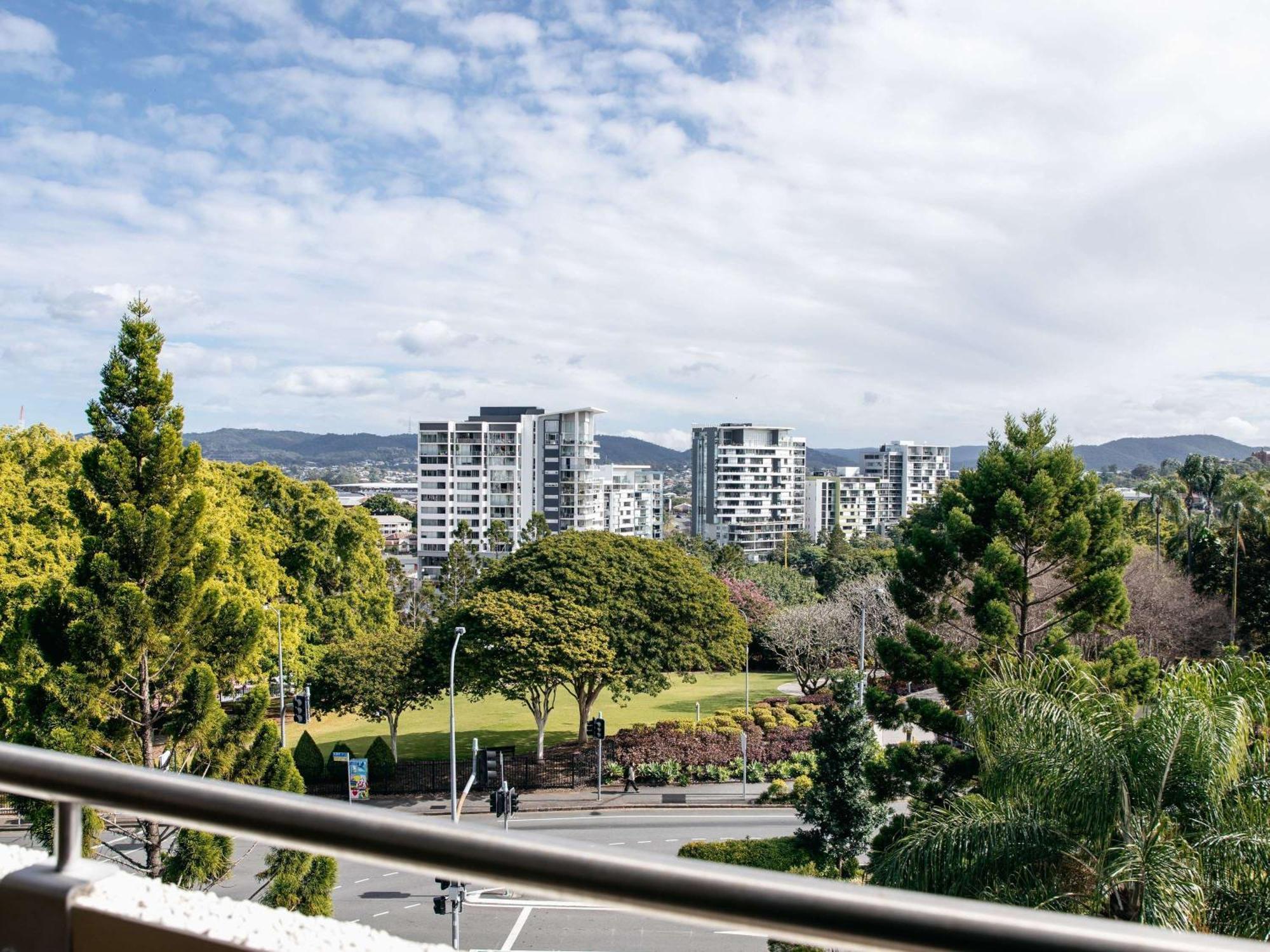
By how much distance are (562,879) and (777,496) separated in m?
97.1

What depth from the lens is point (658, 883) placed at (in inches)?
47.2

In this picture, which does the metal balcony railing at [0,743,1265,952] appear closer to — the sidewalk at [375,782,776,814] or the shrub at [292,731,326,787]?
the sidewalk at [375,782,776,814]

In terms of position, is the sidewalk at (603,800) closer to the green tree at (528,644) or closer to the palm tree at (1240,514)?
the green tree at (528,644)

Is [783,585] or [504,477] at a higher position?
[504,477]

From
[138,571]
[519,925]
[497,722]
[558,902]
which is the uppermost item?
[138,571]

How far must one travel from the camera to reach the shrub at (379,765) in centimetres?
2362

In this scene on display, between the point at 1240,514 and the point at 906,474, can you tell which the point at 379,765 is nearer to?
the point at 1240,514

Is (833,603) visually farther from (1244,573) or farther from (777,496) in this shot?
(777,496)

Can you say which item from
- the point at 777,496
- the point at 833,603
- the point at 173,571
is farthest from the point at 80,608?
the point at 777,496

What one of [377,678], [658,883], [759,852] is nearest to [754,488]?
[377,678]

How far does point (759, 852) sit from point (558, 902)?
9417 mm

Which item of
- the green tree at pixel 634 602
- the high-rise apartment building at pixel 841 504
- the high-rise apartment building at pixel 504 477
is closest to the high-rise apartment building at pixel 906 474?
the high-rise apartment building at pixel 841 504

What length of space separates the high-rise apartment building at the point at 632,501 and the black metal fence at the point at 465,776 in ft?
173

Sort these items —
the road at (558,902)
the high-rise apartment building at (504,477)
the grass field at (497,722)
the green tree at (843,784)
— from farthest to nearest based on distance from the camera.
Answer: the high-rise apartment building at (504,477)
the grass field at (497,722)
the green tree at (843,784)
the road at (558,902)
